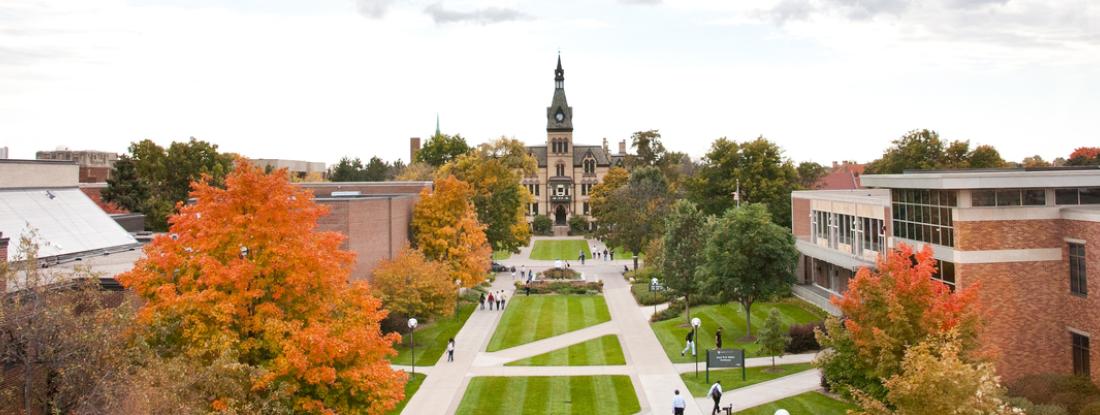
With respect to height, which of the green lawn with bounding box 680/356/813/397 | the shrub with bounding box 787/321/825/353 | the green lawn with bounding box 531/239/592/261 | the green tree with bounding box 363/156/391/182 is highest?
the green tree with bounding box 363/156/391/182

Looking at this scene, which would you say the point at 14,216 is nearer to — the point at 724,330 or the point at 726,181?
the point at 724,330

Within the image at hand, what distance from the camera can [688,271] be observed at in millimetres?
41938

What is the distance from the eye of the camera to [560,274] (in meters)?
64.3

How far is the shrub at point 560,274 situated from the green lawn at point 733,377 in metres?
31.4

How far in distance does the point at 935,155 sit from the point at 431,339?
140ft

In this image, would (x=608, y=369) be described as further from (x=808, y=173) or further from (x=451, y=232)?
(x=808, y=173)

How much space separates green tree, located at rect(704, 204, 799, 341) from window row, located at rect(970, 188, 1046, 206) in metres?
9.79

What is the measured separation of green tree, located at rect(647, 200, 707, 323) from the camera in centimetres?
4200

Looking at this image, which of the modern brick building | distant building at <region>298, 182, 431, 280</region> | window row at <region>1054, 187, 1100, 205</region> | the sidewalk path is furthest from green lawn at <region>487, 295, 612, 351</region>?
window row at <region>1054, 187, 1100, 205</region>

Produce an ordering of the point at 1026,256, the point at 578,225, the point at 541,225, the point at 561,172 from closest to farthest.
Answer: the point at 1026,256, the point at 541,225, the point at 578,225, the point at 561,172

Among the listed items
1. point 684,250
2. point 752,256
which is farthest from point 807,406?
point 684,250

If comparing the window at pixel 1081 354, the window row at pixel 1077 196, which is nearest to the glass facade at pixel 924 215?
the window row at pixel 1077 196

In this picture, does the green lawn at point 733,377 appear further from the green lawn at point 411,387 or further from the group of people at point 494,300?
the group of people at point 494,300

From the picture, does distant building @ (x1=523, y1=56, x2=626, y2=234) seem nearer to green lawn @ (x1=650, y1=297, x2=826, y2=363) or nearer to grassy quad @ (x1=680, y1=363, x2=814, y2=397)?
green lawn @ (x1=650, y1=297, x2=826, y2=363)
